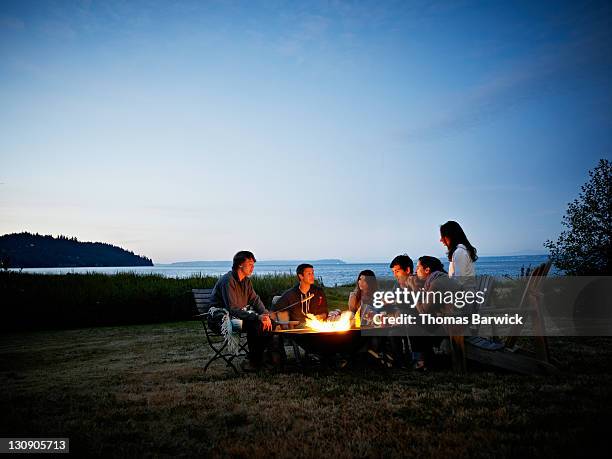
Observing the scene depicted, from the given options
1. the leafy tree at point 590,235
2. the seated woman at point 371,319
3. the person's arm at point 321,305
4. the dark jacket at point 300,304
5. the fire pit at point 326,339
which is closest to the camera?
the fire pit at point 326,339

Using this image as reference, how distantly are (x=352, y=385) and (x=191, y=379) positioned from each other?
2.11 meters

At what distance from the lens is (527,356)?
5191mm

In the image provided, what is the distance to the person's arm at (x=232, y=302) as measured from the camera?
5.75m

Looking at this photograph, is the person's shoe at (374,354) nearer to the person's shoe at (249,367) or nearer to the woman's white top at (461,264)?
the woman's white top at (461,264)

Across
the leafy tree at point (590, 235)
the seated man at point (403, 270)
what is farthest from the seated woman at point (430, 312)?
the leafy tree at point (590, 235)

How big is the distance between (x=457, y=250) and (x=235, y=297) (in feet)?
10.2

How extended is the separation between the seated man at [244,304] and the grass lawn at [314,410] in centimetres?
54

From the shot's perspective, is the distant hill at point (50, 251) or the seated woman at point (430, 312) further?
the distant hill at point (50, 251)

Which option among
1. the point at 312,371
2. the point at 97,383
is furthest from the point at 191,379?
the point at 312,371

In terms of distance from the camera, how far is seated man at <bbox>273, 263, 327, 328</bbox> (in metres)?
6.22

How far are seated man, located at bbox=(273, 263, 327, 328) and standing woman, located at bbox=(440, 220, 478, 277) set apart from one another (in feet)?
6.28

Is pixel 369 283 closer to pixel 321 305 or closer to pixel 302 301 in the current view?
pixel 321 305

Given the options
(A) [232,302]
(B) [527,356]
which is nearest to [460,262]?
(B) [527,356]

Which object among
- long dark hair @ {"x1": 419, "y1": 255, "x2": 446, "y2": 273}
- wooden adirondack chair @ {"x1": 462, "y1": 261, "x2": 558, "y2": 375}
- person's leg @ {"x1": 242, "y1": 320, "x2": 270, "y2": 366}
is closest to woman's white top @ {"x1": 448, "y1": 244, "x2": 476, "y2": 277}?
long dark hair @ {"x1": 419, "y1": 255, "x2": 446, "y2": 273}
